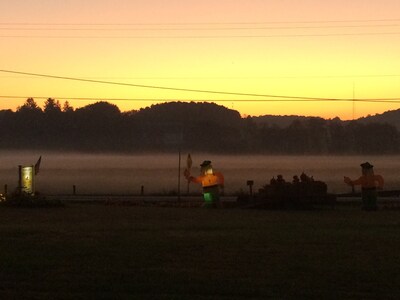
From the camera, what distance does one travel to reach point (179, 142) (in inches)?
1368

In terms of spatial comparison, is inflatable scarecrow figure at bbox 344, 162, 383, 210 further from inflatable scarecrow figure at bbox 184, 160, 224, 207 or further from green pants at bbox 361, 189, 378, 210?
inflatable scarecrow figure at bbox 184, 160, 224, 207

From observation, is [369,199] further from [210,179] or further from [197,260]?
[197,260]

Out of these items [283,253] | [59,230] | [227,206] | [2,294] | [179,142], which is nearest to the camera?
[2,294]

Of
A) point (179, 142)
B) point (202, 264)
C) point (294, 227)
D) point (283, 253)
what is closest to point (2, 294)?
point (202, 264)

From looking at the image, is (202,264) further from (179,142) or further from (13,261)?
(179,142)

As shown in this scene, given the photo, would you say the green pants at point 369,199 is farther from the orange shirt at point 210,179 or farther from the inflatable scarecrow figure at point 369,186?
the orange shirt at point 210,179

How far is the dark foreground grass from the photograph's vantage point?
31.9 feet

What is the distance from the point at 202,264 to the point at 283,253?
1850 mm

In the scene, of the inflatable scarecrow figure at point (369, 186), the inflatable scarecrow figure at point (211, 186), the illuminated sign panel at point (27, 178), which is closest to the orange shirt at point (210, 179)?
the inflatable scarecrow figure at point (211, 186)

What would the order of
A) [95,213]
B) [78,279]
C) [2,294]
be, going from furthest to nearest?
[95,213] → [78,279] → [2,294]

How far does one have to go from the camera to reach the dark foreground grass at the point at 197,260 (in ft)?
31.9

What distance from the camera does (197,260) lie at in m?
12.2

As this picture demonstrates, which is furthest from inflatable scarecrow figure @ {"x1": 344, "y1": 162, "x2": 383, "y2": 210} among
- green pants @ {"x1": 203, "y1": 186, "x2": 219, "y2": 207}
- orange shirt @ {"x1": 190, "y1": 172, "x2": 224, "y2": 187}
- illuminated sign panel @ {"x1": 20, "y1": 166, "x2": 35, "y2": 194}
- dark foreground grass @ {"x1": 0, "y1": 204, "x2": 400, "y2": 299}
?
illuminated sign panel @ {"x1": 20, "y1": 166, "x2": 35, "y2": 194}

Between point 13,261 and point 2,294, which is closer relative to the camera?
point 2,294
